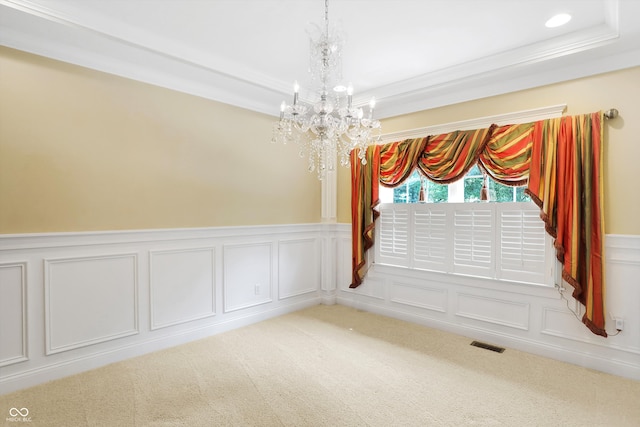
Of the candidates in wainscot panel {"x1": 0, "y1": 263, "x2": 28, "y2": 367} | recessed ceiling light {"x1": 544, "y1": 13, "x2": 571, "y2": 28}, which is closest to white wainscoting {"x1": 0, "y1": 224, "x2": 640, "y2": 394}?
wainscot panel {"x1": 0, "y1": 263, "x2": 28, "y2": 367}

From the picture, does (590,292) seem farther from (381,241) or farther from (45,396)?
(45,396)

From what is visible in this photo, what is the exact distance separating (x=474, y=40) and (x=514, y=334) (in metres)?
2.71

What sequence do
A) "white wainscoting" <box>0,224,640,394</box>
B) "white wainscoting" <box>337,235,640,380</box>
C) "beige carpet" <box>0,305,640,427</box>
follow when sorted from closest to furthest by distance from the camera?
1. "beige carpet" <box>0,305,640,427</box>
2. "white wainscoting" <box>0,224,640,394</box>
3. "white wainscoting" <box>337,235,640,380</box>

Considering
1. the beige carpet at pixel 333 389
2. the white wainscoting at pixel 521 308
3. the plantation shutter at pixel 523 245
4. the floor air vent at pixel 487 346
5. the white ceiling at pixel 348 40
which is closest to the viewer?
the beige carpet at pixel 333 389

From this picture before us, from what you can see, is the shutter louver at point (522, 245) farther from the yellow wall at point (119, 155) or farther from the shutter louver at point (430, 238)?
the yellow wall at point (119, 155)

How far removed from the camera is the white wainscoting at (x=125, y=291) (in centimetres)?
259

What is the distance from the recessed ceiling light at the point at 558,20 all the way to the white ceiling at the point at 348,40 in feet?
0.16

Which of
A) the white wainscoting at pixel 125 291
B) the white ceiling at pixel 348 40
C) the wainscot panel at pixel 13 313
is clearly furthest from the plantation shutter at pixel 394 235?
the wainscot panel at pixel 13 313

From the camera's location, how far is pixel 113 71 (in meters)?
2.99

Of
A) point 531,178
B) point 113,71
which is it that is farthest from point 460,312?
point 113,71

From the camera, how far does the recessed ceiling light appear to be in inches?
97.6

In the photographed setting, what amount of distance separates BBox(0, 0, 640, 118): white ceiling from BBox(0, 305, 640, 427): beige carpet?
2539 millimetres

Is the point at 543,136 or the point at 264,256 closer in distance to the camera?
the point at 543,136

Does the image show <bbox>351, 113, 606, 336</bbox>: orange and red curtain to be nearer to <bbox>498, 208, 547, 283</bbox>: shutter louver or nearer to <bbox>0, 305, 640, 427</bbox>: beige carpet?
<bbox>498, 208, 547, 283</bbox>: shutter louver
